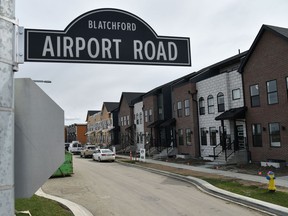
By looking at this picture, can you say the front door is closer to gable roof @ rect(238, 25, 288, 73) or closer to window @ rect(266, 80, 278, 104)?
window @ rect(266, 80, 278, 104)

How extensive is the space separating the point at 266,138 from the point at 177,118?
13.5 metres

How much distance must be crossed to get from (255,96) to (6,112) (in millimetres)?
22017

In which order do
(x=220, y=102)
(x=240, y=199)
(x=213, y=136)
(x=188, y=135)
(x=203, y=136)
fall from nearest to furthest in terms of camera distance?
(x=240, y=199) → (x=220, y=102) → (x=213, y=136) → (x=203, y=136) → (x=188, y=135)

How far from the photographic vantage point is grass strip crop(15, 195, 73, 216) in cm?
869

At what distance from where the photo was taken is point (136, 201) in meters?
10.9

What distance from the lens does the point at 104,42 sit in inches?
135

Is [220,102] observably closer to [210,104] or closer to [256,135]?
[210,104]

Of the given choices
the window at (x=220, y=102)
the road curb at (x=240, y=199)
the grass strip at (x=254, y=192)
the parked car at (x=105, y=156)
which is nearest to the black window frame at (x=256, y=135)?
the window at (x=220, y=102)

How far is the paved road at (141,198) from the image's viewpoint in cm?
932

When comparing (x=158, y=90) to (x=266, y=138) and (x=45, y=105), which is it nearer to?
(x=266, y=138)

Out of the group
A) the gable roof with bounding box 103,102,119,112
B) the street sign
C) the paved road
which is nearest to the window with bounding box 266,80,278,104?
the paved road

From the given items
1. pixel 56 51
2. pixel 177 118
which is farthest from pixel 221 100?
pixel 56 51

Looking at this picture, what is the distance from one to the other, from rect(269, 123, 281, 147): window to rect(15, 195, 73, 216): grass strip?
15080 mm

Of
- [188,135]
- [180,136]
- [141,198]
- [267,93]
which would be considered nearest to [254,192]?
[141,198]
